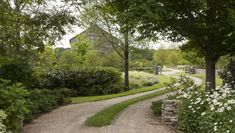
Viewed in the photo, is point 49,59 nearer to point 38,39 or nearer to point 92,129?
point 38,39

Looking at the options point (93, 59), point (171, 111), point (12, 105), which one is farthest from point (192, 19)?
point (93, 59)

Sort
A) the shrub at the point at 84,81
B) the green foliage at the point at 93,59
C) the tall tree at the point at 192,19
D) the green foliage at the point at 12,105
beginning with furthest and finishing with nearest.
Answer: the green foliage at the point at 93,59
the shrub at the point at 84,81
the tall tree at the point at 192,19
the green foliage at the point at 12,105

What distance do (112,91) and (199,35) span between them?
10.8m

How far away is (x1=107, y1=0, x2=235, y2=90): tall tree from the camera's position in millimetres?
10273

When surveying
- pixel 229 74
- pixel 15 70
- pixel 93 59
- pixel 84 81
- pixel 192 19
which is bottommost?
pixel 84 81

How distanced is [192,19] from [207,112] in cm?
523

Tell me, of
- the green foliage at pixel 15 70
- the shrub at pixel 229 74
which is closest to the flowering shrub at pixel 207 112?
the shrub at pixel 229 74

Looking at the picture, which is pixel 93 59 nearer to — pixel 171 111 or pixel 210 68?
pixel 210 68

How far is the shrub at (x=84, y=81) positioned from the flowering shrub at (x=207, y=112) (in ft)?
40.1

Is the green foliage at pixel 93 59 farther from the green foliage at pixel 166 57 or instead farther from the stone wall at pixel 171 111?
the green foliage at pixel 166 57

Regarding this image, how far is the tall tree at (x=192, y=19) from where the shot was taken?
1027 centimetres

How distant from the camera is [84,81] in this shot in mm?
20891

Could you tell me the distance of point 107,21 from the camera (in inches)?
869

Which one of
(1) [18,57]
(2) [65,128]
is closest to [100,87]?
(1) [18,57]
